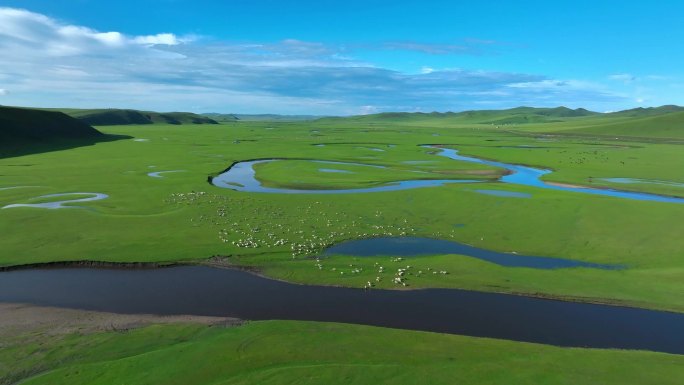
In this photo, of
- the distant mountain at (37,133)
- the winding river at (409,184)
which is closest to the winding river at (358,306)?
the winding river at (409,184)

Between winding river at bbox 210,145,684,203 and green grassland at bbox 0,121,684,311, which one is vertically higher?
winding river at bbox 210,145,684,203

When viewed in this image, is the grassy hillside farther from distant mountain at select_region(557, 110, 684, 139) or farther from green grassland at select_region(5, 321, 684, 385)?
green grassland at select_region(5, 321, 684, 385)

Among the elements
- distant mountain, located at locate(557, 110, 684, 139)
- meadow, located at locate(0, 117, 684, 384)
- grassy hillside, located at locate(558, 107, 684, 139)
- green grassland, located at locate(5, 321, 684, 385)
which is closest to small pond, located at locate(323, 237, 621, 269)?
meadow, located at locate(0, 117, 684, 384)

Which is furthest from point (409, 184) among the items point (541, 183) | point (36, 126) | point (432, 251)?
point (36, 126)

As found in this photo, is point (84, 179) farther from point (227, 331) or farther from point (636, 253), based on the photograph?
point (636, 253)

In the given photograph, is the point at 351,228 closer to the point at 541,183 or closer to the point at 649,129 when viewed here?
the point at 541,183

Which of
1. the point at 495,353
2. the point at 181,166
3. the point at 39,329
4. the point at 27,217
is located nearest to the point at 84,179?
the point at 181,166

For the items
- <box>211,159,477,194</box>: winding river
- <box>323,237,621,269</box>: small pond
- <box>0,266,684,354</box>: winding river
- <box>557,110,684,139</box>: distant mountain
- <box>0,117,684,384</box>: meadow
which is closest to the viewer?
<box>0,117,684,384</box>: meadow
